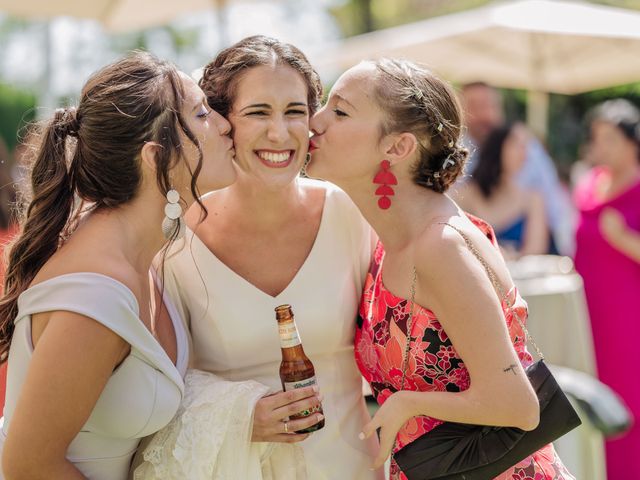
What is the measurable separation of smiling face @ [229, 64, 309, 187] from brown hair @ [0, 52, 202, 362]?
1.21 feet

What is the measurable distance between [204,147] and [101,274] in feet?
2.01

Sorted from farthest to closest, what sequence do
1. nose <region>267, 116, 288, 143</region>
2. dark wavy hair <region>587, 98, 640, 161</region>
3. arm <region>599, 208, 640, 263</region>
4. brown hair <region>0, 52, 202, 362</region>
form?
dark wavy hair <region>587, 98, 640, 161</region>
arm <region>599, 208, 640, 263</region>
nose <region>267, 116, 288, 143</region>
brown hair <region>0, 52, 202, 362</region>

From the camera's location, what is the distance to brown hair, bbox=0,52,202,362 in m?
2.54

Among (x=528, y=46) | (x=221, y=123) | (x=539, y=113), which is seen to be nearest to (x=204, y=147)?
(x=221, y=123)

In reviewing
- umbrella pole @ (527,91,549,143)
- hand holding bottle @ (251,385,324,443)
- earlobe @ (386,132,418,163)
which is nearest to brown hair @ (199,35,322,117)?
earlobe @ (386,132,418,163)

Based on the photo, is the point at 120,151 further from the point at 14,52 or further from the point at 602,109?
the point at 14,52

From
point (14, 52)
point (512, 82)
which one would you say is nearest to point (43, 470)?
point (512, 82)

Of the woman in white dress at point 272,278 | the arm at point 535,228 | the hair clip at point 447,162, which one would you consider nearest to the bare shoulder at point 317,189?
the woman in white dress at point 272,278

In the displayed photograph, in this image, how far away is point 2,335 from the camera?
8.68ft

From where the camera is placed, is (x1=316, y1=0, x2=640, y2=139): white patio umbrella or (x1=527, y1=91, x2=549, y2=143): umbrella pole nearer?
(x1=316, y1=0, x2=640, y2=139): white patio umbrella

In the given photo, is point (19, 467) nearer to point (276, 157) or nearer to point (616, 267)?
point (276, 157)

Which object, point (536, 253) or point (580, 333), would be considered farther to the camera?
point (536, 253)

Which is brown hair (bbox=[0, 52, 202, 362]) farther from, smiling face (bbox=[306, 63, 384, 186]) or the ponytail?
smiling face (bbox=[306, 63, 384, 186])

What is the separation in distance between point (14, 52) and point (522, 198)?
19638 millimetres
